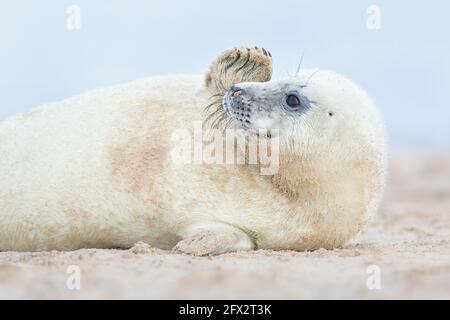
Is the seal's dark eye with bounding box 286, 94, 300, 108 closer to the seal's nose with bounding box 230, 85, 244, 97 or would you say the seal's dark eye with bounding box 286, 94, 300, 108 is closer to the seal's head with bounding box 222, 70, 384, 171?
the seal's head with bounding box 222, 70, 384, 171

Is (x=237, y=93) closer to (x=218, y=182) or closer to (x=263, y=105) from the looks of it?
(x=263, y=105)

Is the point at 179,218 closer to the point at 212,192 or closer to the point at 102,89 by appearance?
the point at 212,192

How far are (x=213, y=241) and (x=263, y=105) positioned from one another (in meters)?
0.96

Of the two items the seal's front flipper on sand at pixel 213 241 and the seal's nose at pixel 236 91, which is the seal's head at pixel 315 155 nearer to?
the seal's nose at pixel 236 91

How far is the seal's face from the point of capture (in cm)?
580

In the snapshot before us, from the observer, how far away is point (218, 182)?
Answer: 5.81 m

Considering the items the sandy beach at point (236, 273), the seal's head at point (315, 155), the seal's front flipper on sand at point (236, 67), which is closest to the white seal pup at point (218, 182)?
the seal's head at point (315, 155)

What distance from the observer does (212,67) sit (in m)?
6.23

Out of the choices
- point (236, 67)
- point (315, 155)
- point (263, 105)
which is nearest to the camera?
point (315, 155)

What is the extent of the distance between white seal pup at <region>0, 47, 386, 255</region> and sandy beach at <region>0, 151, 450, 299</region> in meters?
0.23

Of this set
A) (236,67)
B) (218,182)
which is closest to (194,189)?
(218,182)

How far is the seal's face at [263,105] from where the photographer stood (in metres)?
5.80
